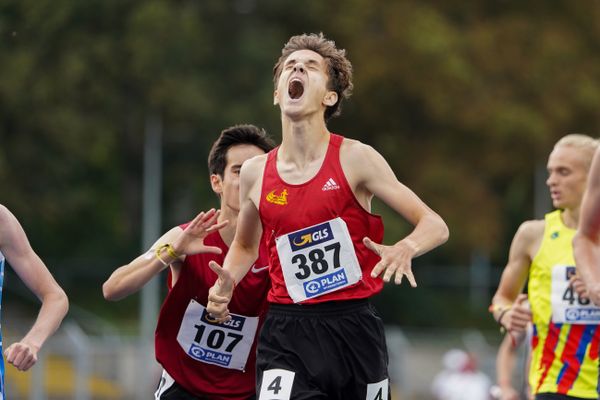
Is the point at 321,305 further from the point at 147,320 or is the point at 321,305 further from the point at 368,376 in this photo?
the point at 147,320

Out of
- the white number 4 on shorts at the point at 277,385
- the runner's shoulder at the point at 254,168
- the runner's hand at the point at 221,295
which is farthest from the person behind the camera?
the runner's shoulder at the point at 254,168

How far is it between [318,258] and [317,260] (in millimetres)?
11

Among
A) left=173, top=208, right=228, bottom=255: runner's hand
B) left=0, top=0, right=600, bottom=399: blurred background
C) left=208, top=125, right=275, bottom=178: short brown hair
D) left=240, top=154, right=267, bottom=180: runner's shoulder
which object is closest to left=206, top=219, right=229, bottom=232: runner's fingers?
left=173, top=208, right=228, bottom=255: runner's hand

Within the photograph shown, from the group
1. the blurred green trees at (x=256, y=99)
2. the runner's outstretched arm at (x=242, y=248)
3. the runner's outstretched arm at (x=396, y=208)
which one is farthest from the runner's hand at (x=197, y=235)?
the blurred green trees at (x=256, y=99)

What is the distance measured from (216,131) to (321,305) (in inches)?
997

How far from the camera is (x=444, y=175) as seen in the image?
3369 cm

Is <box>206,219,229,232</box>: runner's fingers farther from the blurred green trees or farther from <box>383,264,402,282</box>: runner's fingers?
the blurred green trees

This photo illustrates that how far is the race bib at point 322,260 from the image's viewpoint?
22.1 feet

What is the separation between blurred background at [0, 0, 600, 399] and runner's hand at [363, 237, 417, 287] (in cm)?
2042

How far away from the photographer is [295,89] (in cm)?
696

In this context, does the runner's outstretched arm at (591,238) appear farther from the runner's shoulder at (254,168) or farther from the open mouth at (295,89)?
the runner's shoulder at (254,168)

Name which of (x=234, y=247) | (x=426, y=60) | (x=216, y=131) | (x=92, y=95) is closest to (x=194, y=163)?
(x=216, y=131)

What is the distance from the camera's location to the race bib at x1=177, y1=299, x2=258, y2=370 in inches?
302

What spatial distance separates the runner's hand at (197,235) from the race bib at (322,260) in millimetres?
810
